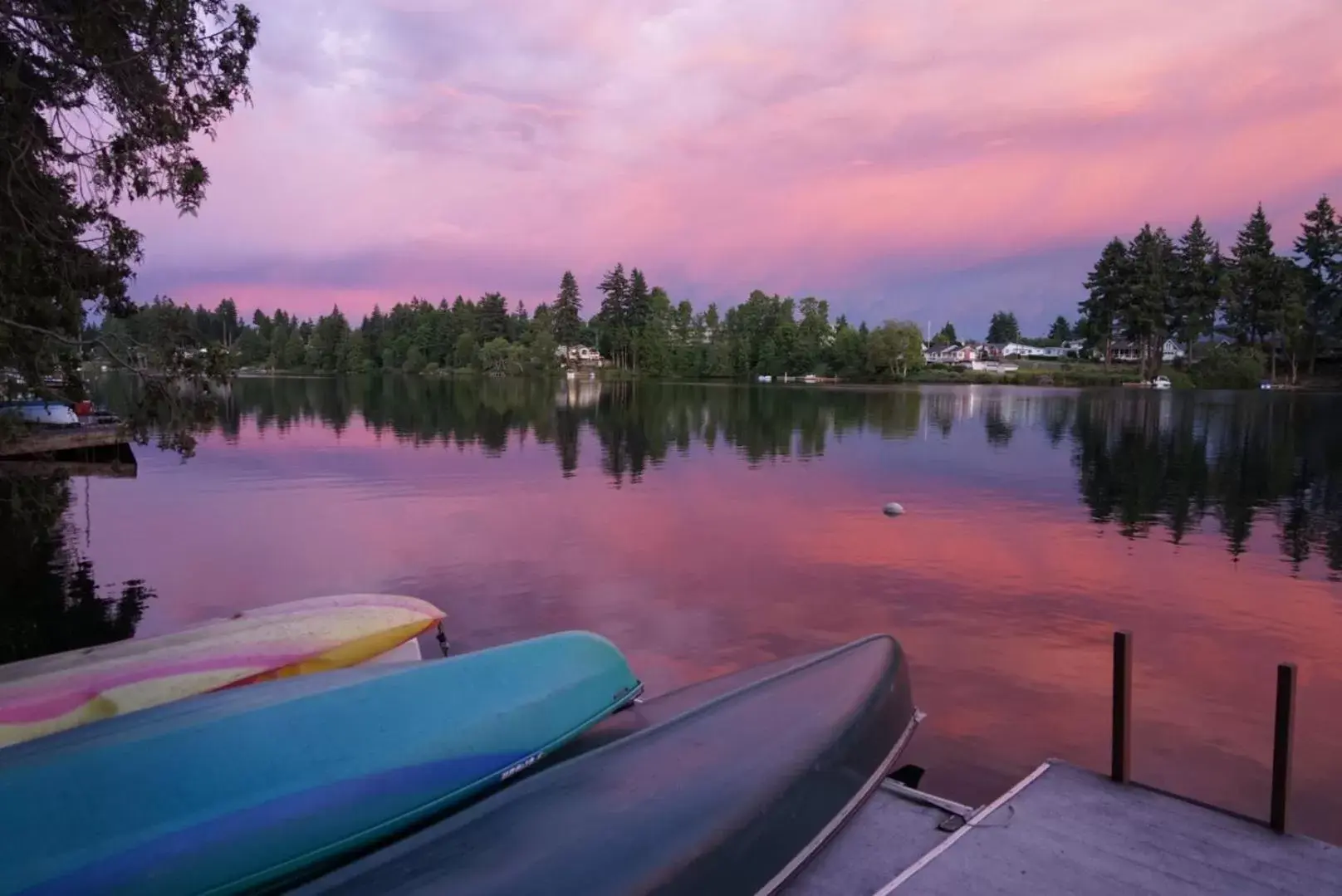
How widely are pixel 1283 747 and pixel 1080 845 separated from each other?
1.63 m

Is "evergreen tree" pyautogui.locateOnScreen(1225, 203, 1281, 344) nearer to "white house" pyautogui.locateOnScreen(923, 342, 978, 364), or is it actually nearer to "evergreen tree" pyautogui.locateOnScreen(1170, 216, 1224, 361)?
"evergreen tree" pyautogui.locateOnScreen(1170, 216, 1224, 361)

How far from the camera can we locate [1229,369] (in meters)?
88.2

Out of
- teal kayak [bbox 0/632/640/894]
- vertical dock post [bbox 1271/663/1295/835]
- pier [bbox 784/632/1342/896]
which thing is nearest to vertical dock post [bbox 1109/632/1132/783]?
pier [bbox 784/632/1342/896]

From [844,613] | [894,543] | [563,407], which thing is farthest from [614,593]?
[563,407]

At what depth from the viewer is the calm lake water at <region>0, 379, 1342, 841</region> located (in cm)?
871

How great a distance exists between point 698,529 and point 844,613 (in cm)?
619

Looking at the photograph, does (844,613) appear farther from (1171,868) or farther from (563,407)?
(563,407)

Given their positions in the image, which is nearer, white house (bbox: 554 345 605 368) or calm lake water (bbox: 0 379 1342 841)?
calm lake water (bbox: 0 379 1342 841)

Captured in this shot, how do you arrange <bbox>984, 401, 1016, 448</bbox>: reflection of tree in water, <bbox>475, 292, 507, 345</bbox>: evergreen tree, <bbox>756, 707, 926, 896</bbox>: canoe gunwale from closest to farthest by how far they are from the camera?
<bbox>756, 707, 926, 896</bbox>: canoe gunwale → <bbox>984, 401, 1016, 448</bbox>: reflection of tree in water → <bbox>475, 292, 507, 345</bbox>: evergreen tree

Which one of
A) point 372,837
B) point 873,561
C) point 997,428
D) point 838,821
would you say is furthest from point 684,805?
point 997,428

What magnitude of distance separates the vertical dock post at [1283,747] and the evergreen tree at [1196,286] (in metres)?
101

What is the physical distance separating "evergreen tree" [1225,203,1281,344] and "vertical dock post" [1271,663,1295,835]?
323ft

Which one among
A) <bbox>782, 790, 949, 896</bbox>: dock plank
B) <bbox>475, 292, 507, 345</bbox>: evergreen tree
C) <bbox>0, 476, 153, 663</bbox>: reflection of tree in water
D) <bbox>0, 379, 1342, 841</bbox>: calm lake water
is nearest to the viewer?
<bbox>782, 790, 949, 896</bbox>: dock plank

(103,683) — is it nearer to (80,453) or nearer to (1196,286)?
(80,453)
